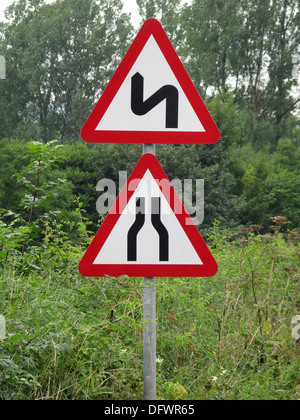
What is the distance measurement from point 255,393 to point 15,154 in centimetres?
1578

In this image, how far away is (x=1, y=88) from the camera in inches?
1407

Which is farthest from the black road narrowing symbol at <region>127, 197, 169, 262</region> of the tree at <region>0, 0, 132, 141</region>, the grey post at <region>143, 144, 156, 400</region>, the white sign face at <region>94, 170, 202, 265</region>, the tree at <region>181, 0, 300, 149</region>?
the tree at <region>0, 0, 132, 141</region>

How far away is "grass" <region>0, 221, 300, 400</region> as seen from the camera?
2555mm

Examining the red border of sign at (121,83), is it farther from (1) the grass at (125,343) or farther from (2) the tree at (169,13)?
(2) the tree at (169,13)

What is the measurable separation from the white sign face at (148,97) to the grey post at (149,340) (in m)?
0.71

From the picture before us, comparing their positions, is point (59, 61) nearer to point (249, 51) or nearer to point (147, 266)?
point (249, 51)

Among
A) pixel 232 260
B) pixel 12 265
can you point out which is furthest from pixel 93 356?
pixel 232 260

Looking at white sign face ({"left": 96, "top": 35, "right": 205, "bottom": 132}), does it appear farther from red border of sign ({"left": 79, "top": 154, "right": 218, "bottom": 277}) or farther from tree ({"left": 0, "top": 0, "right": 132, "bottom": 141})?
tree ({"left": 0, "top": 0, "right": 132, "bottom": 141})

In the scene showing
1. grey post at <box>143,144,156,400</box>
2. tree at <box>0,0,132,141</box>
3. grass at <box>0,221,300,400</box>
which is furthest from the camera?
tree at <box>0,0,132,141</box>

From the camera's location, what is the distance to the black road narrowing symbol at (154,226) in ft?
8.02

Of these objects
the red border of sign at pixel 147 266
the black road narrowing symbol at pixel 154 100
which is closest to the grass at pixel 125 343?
the red border of sign at pixel 147 266

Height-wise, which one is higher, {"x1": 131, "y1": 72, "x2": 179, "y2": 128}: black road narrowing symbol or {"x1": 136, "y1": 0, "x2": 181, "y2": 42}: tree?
{"x1": 136, "y1": 0, "x2": 181, "y2": 42}: tree

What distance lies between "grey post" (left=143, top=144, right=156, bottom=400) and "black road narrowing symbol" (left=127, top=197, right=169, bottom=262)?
128 mm
